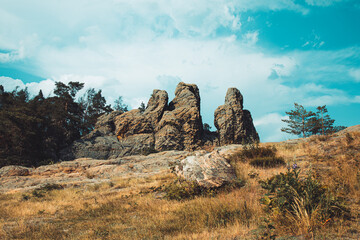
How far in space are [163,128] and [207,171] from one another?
26.2 m

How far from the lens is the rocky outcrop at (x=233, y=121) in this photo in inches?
1353

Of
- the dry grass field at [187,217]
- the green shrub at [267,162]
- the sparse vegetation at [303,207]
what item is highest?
the green shrub at [267,162]

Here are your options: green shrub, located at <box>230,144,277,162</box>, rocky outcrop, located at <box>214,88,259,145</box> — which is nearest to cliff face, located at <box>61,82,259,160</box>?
rocky outcrop, located at <box>214,88,259,145</box>

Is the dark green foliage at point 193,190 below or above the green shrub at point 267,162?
below

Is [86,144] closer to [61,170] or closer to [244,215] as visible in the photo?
[61,170]

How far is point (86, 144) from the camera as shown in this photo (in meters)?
31.2

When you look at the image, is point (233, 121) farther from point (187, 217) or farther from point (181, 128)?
point (187, 217)

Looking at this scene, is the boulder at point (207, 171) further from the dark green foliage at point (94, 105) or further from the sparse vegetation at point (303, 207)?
the dark green foliage at point (94, 105)

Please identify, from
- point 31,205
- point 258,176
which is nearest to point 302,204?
point 258,176

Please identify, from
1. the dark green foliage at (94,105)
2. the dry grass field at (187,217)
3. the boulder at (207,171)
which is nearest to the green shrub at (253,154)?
the dry grass field at (187,217)

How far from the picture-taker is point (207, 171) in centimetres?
751

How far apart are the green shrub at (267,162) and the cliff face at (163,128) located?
814 inches

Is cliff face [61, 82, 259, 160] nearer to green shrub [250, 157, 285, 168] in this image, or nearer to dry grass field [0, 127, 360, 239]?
green shrub [250, 157, 285, 168]

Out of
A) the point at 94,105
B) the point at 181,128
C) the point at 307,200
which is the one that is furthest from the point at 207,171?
the point at 94,105
